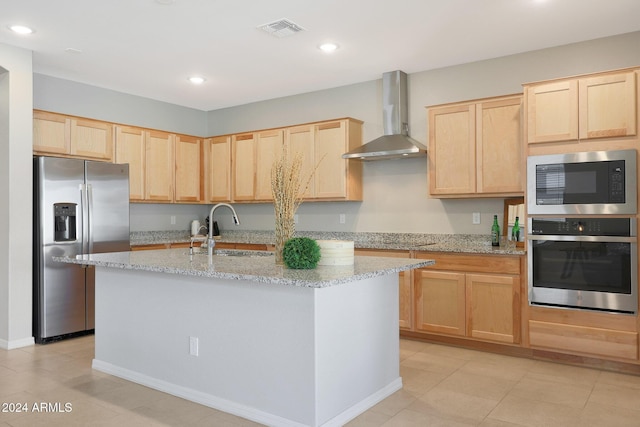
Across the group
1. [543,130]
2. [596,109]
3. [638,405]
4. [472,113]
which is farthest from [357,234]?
[638,405]

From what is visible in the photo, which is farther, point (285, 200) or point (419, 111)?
point (419, 111)

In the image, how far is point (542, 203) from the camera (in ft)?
12.5

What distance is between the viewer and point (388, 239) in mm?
5164

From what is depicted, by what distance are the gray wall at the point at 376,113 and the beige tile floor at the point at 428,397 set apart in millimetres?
1519

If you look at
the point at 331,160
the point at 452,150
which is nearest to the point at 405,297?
the point at 452,150

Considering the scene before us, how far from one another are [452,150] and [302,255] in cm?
242

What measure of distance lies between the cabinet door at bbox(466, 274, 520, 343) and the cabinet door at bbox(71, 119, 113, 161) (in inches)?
157

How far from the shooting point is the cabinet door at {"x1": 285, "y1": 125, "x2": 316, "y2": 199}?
5.44 metres

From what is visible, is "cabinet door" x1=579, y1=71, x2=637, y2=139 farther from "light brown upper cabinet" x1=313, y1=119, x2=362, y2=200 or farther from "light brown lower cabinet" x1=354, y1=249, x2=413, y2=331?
"light brown upper cabinet" x1=313, y1=119, x2=362, y2=200

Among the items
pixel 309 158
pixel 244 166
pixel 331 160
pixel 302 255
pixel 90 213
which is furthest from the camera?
pixel 244 166

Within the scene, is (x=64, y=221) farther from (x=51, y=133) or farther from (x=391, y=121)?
(x=391, y=121)

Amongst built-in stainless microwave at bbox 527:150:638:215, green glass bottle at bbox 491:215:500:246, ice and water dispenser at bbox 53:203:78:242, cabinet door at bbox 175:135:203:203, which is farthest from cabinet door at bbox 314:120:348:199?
ice and water dispenser at bbox 53:203:78:242

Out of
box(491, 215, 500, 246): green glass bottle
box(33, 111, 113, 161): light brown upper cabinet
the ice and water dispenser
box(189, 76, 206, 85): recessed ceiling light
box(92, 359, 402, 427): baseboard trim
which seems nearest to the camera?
box(92, 359, 402, 427): baseboard trim

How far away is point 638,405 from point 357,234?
119 inches
